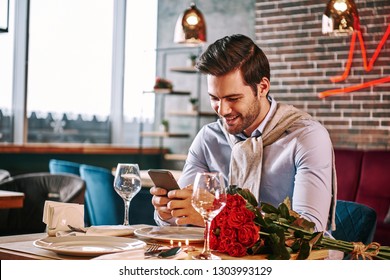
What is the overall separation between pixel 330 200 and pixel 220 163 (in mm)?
512

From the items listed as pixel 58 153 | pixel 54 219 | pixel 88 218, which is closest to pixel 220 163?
pixel 54 219

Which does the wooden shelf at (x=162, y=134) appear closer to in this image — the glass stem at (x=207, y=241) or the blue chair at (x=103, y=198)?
the blue chair at (x=103, y=198)

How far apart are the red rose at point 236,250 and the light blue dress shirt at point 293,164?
1.86 ft

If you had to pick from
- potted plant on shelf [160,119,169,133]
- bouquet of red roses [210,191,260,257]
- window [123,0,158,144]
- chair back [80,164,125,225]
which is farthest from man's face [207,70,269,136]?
window [123,0,158,144]

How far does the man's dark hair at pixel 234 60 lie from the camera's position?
2.54m

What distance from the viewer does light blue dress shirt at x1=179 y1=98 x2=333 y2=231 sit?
2393 millimetres

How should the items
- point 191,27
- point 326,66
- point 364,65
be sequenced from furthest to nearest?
1. point 326,66
2. point 364,65
3. point 191,27

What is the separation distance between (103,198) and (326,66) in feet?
8.40

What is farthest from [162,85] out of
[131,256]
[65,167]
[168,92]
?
[131,256]

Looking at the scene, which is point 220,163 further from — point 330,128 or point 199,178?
point 330,128

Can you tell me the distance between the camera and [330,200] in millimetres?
2480

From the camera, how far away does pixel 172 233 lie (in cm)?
213

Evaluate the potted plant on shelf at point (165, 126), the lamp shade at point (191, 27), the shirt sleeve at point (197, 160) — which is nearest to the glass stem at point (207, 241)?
the shirt sleeve at point (197, 160)

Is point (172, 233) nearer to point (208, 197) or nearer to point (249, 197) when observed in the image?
point (249, 197)
